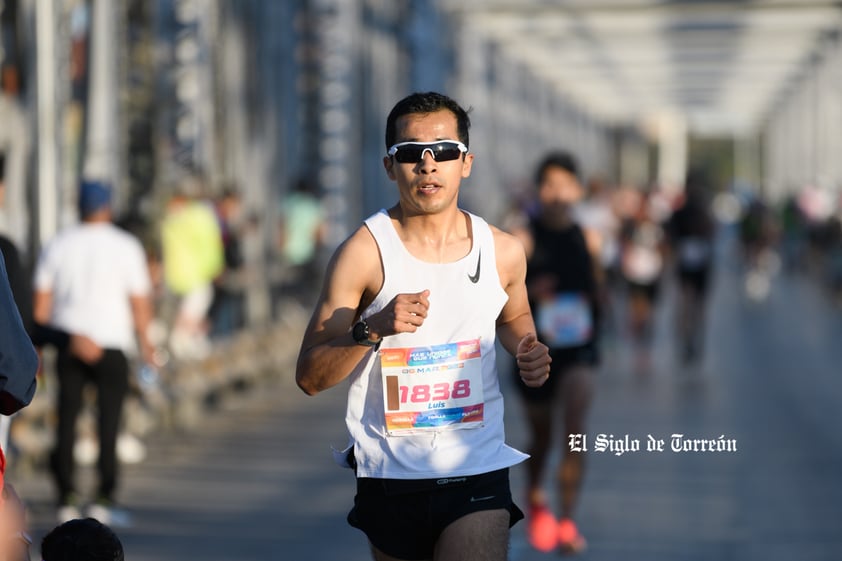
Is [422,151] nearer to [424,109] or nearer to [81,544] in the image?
[424,109]

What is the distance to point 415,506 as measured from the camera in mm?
4629

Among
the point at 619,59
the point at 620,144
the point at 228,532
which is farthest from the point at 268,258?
the point at 620,144

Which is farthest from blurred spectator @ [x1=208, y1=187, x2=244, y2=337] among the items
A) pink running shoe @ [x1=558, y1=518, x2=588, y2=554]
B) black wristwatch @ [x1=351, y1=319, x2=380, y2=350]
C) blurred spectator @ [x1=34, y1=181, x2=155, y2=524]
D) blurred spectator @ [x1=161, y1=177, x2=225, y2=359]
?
black wristwatch @ [x1=351, y1=319, x2=380, y2=350]

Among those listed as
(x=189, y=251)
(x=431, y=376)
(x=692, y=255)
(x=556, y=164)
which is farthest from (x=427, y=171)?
(x=692, y=255)

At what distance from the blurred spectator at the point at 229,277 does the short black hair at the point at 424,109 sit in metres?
12.1

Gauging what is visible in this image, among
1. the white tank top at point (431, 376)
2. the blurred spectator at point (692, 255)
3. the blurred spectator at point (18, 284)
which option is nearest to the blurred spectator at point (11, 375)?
the white tank top at point (431, 376)

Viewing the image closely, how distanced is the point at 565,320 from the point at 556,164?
31.9 inches

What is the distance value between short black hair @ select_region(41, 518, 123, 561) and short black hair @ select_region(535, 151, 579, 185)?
16.3 ft

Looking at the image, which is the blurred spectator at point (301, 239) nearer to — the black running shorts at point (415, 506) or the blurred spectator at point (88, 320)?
the blurred spectator at point (88, 320)

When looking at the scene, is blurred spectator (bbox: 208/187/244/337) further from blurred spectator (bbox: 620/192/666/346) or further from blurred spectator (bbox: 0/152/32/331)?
blurred spectator (bbox: 0/152/32/331)

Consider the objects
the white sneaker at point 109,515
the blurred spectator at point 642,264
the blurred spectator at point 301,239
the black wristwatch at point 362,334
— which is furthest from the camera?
the blurred spectator at point 301,239

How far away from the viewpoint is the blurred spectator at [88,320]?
30.3ft

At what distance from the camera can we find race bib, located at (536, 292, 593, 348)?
8562 mm

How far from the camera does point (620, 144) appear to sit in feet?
343
